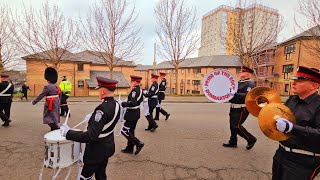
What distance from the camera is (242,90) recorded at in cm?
490

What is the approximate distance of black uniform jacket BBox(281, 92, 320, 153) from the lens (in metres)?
1.97

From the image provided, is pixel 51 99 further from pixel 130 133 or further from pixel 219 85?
pixel 219 85

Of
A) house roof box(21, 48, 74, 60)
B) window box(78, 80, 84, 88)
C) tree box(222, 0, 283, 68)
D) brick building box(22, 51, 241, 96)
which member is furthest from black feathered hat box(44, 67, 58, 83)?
window box(78, 80, 84, 88)

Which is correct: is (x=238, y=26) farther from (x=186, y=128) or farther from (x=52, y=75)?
(x=52, y=75)

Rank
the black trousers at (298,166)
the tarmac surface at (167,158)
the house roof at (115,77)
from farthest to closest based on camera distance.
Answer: the house roof at (115,77)
the tarmac surface at (167,158)
the black trousers at (298,166)

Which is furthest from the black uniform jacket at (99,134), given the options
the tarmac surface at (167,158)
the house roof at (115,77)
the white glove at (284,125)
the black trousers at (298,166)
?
the house roof at (115,77)

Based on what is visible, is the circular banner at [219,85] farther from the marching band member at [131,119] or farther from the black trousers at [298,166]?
the black trousers at [298,166]

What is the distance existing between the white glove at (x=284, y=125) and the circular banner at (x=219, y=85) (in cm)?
264

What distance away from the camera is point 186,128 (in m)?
7.56

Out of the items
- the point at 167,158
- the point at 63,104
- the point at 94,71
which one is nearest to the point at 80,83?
the point at 94,71

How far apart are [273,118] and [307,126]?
412mm

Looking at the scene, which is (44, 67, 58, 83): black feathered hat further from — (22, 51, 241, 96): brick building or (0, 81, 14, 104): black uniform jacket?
(22, 51, 241, 96): brick building

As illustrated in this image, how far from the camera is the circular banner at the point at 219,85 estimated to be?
15.2 feet

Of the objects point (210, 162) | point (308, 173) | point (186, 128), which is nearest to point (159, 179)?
point (210, 162)
